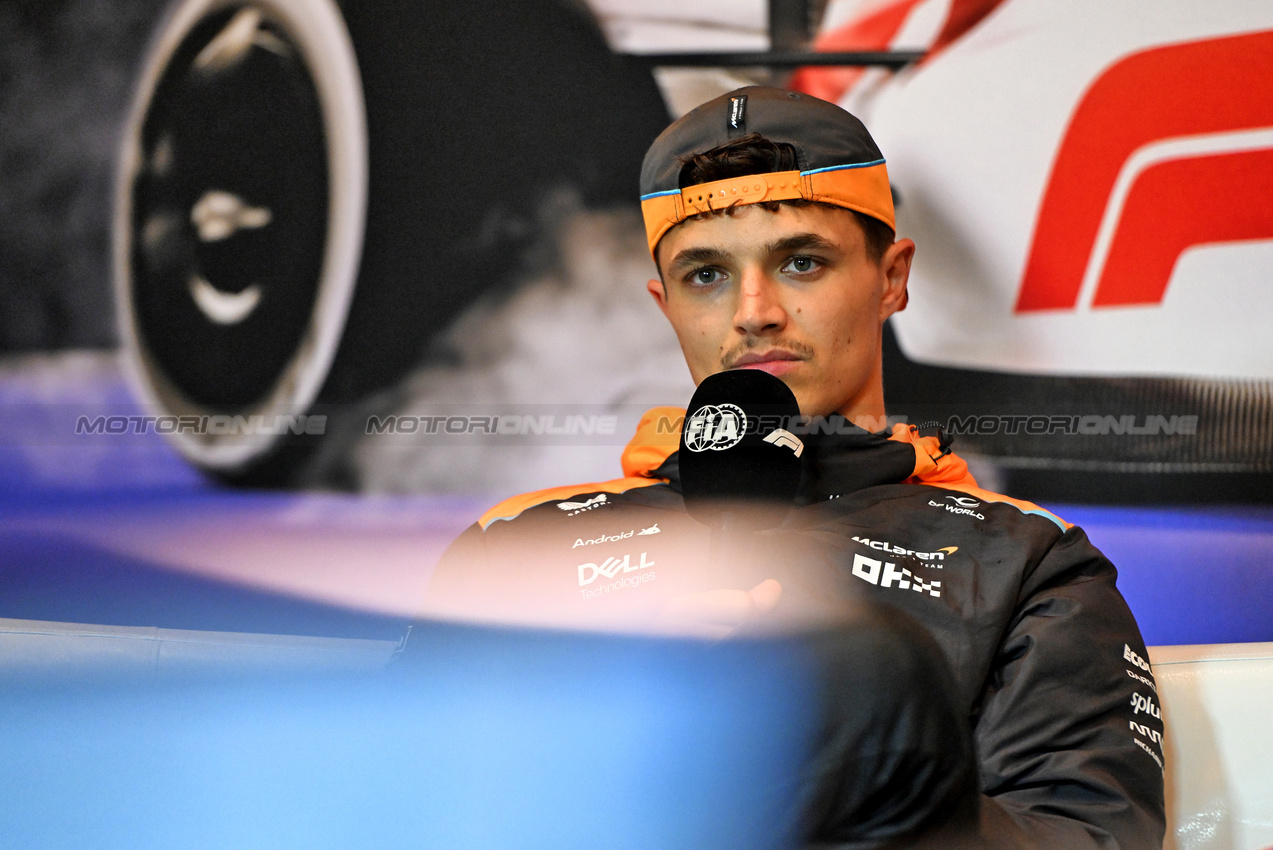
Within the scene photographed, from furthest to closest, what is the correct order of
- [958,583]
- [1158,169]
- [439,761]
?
1. [1158,169]
2. [958,583]
3. [439,761]

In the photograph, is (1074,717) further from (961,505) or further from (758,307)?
(758,307)

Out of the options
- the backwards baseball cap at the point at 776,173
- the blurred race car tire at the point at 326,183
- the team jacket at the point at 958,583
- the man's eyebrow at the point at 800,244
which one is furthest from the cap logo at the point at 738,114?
the blurred race car tire at the point at 326,183

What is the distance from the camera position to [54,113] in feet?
5.38

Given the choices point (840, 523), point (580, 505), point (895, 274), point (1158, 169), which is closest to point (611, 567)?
point (580, 505)

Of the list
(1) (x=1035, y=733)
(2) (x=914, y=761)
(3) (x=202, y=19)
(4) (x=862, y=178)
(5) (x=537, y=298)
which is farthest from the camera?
(3) (x=202, y=19)

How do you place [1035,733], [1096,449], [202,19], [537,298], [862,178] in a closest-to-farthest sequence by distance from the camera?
[1035,733] < [862,178] < [1096,449] < [537,298] < [202,19]

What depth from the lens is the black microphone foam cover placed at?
671 millimetres

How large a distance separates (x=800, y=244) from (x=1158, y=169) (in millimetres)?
721

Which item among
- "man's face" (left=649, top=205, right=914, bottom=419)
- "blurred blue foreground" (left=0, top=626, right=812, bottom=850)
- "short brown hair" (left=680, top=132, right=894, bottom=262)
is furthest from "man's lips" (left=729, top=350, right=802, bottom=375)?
"blurred blue foreground" (left=0, top=626, right=812, bottom=850)

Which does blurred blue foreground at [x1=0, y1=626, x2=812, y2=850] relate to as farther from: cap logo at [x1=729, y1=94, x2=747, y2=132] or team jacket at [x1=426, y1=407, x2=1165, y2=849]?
cap logo at [x1=729, y1=94, x2=747, y2=132]

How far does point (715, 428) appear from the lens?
2.23 ft

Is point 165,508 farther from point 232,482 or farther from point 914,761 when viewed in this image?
point 914,761

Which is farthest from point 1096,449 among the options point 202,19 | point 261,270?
point 202,19

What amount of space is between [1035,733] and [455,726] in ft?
1.49
